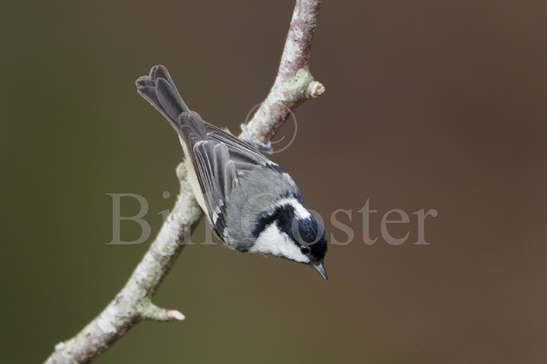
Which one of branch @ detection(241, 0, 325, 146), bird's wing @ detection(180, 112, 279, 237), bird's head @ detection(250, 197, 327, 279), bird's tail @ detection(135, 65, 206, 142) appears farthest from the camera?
bird's tail @ detection(135, 65, 206, 142)

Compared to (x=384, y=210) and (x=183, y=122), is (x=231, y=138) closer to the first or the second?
(x=183, y=122)

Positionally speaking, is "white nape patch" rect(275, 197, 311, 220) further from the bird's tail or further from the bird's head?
the bird's tail

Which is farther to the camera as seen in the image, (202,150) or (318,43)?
(318,43)

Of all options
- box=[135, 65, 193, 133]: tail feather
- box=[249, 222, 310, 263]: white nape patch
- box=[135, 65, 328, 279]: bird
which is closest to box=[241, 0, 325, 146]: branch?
box=[135, 65, 328, 279]: bird

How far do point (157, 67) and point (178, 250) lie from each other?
2.03 ft

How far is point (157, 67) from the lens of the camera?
2186 millimetres

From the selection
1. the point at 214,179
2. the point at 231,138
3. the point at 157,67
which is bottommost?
the point at 214,179

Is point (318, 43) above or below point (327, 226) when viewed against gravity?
above

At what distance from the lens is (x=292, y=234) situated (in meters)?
1.87

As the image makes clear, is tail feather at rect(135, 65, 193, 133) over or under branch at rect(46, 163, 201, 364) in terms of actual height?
over

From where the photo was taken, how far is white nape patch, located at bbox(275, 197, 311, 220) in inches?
74.3

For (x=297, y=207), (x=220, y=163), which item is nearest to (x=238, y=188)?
(x=220, y=163)

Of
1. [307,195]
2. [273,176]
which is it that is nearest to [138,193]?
[307,195]

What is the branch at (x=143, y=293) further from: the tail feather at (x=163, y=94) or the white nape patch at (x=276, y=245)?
the tail feather at (x=163, y=94)
